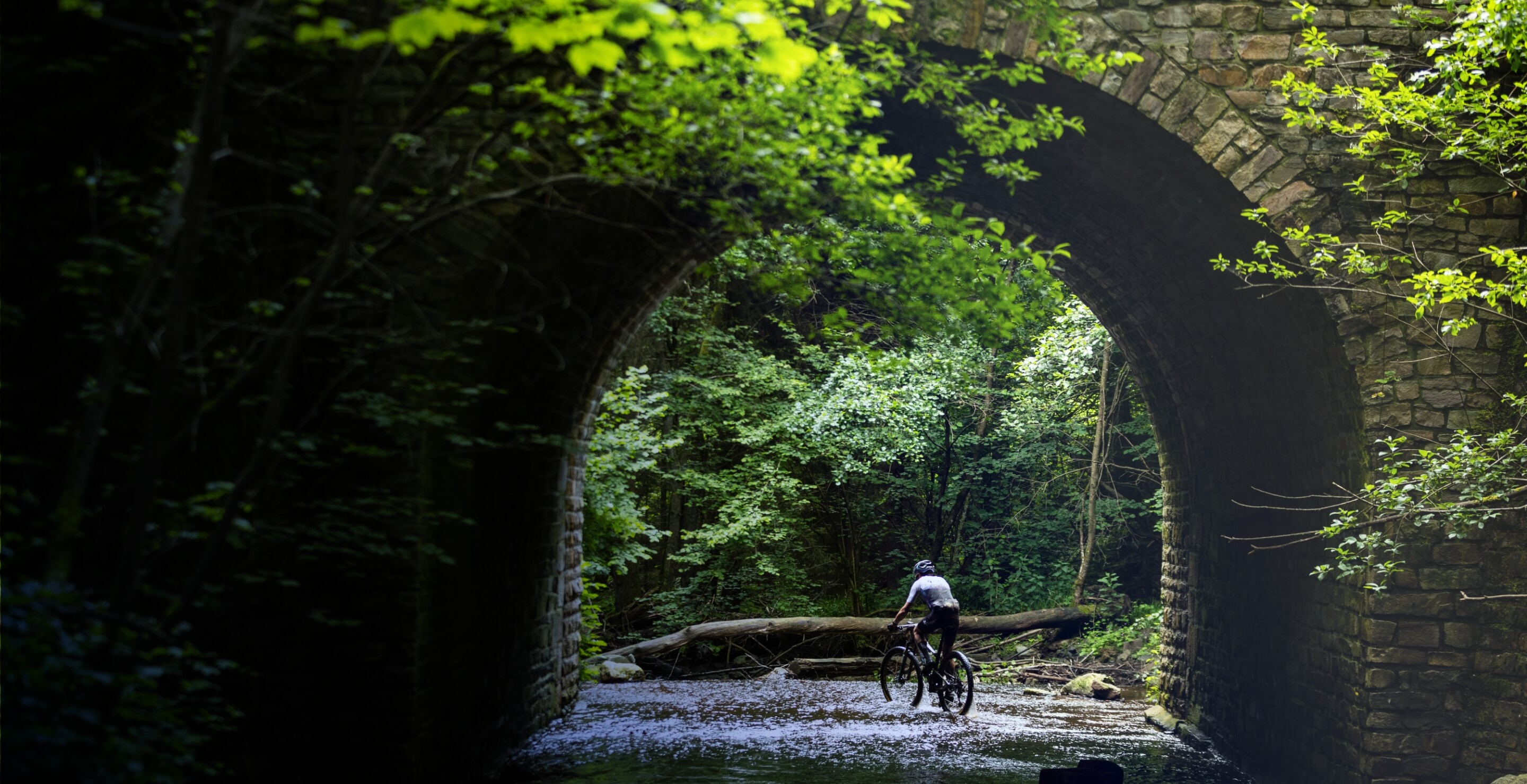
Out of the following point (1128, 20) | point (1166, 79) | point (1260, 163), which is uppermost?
point (1128, 20)

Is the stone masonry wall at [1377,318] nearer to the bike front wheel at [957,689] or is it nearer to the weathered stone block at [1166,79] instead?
the weathered stone block at [1166,79]

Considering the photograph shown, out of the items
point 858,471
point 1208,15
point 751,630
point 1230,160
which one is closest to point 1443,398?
point 1230,160

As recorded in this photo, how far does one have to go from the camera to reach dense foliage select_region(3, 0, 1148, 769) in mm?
3502

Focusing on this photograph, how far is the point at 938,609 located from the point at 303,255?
634 centimetres

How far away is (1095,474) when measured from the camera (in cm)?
1602

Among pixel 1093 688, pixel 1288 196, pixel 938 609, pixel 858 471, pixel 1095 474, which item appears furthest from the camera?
pixel 1095 474

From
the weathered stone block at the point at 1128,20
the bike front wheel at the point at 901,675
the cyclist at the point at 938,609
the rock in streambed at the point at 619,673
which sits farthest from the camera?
the rock in streambed at the point at 619,673

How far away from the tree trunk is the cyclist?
6.91m

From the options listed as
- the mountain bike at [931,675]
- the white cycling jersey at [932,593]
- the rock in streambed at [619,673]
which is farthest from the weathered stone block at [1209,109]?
the rock in streambed at [619,673]

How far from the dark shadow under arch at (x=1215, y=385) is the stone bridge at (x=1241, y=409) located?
0.08 ft

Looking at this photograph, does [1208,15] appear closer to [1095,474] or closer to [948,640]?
[948,640]

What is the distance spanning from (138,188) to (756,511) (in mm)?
11168

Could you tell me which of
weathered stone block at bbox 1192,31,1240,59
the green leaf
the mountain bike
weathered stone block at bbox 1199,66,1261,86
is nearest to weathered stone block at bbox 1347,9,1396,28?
weathered stone block at bbox 1192,31,1240,59

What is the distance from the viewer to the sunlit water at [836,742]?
7113 mm
